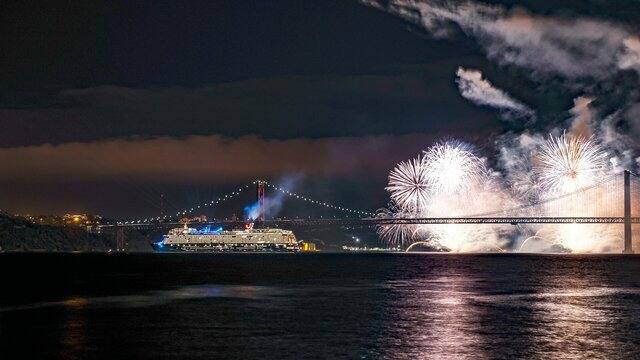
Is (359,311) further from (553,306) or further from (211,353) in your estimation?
(211,353)

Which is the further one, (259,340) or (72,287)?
(72,287)

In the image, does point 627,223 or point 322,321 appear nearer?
point 322,321

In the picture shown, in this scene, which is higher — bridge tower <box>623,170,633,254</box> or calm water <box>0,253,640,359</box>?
bridge tower <box>623,170,633,254</box>

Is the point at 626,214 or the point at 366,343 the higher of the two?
the point at 626,214

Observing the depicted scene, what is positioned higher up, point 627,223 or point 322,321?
point 627,223

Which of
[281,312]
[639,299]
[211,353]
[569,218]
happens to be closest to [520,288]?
[639,299]

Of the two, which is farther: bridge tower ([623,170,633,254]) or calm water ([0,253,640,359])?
bridge tower ([623,170,633,254])

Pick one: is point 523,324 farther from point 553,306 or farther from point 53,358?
point 53,358

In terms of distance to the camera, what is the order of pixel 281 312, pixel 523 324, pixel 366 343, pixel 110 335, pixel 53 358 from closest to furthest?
pixel 53 358 < pixel 366 343 < pixel 110 335 < pixel 523 324 < pixel 281 312

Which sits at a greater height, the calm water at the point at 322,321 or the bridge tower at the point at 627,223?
the bridge tower at the point at 627,223

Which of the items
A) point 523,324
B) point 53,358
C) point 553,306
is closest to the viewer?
point 53,358
